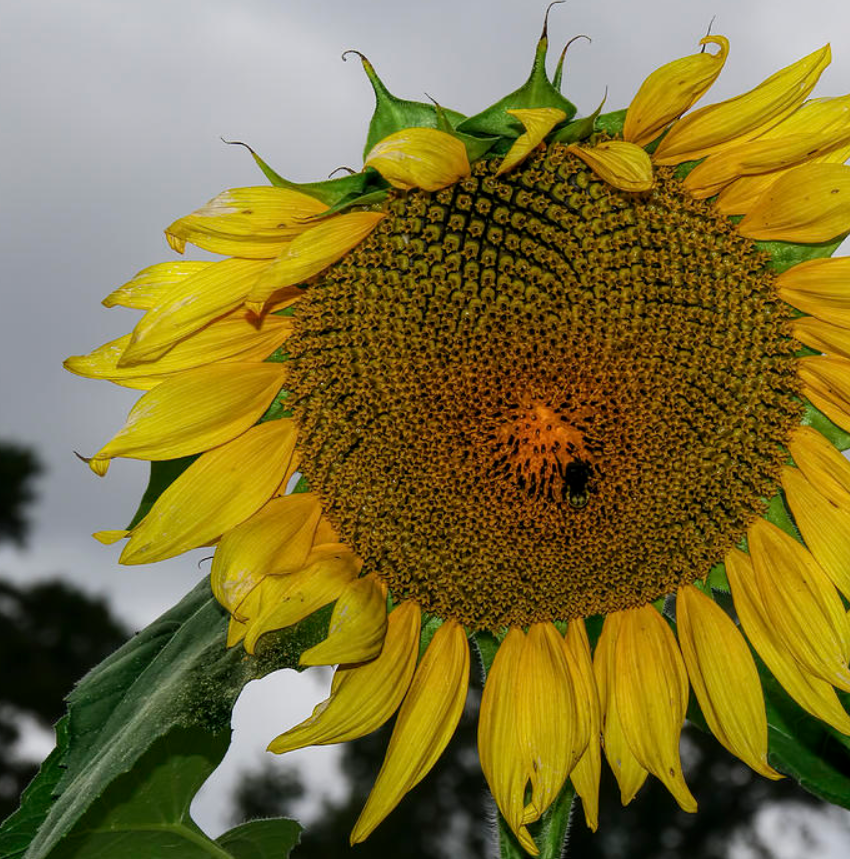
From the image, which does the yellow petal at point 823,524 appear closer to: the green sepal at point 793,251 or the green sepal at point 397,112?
the green sepal at point 793,251

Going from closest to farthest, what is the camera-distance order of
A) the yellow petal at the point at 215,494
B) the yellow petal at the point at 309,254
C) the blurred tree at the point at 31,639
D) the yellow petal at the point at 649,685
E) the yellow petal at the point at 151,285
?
1. the yellow petal at the point at 309,254
2. the yellow petal at the point at 151,285
3. the yellow petal at the point at 215,494
4. the yellow petal at the point at 649,685
5. the blurred tree at the point at 31,639

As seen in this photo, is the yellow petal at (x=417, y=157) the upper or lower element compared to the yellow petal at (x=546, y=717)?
upper

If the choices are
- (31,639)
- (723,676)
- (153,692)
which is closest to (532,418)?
(723,676)

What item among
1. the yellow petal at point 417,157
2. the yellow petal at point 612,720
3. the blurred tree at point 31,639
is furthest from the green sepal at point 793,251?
the blurred tree at point 31,639

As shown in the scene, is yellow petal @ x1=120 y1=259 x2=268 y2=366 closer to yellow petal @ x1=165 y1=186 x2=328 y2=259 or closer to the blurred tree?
yellow petal @ x1=165 y1=186 x2=328 y2=259

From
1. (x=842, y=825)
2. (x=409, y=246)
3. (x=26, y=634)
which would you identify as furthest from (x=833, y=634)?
(x=26, y=634)

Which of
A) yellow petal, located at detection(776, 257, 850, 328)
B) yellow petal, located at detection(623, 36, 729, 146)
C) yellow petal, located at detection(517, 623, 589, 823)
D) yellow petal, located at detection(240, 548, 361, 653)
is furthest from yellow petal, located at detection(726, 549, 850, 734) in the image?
yellow petal, located at detection(623, 36, 729, 146)
